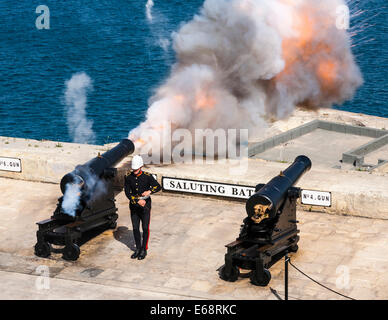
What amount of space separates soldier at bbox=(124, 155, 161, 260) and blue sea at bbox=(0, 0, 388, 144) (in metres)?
29.4

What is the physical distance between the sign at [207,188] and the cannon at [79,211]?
208 cm

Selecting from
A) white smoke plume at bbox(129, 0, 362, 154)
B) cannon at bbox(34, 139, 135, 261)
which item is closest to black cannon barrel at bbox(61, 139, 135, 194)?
cannon at bbox(34, 139, 135, 261)

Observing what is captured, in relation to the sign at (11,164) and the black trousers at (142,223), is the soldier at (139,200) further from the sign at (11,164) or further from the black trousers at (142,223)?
the sign at (11,164)

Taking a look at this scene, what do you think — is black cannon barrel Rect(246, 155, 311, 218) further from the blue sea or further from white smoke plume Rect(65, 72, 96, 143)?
white smoke plume Rect(65, 72, 96, 143)

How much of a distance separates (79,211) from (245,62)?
1085cm

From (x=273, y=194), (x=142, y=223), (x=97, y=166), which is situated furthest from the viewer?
(x=97, y=166)

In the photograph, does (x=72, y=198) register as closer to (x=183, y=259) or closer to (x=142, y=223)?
(x=142, y=223)

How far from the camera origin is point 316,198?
56.9 ft

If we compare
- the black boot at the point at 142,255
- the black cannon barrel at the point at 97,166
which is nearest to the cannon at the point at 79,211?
the black cannon barrel at the point at 97,166

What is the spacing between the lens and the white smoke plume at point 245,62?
23062mm

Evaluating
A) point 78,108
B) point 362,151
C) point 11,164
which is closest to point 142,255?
point 11,164

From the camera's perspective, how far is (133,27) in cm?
7244
